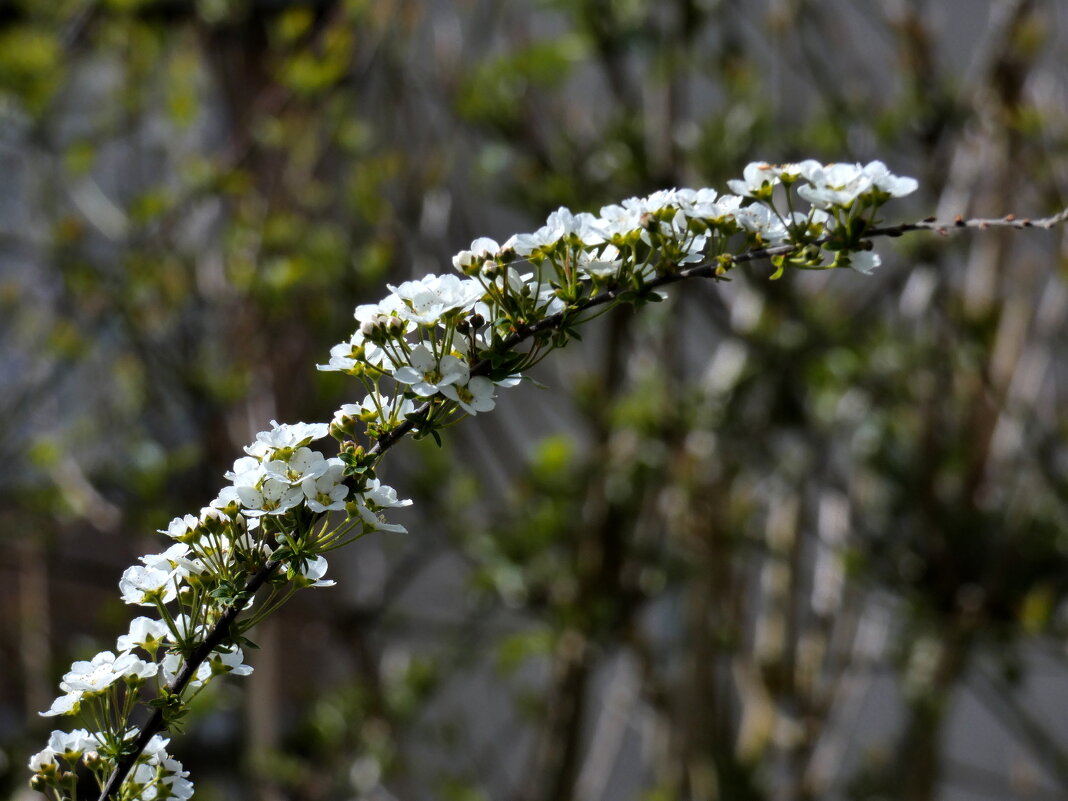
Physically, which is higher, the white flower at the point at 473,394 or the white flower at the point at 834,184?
the white flower at the point at 834,184

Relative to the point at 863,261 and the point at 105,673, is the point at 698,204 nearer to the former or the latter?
the point at 863,261

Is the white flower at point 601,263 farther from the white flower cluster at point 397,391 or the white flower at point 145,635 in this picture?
the white flower at point 145,635

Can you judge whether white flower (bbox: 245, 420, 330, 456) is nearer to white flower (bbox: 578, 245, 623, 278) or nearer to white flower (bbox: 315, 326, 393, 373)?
white flower (bbox: 315, 326, 393, 373)

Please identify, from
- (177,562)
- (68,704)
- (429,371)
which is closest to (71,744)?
(68,704)

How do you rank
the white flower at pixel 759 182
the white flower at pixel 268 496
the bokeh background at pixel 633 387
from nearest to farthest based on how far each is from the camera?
the white flower at pixel 268 496 < the white flower at pixel 759 182 < the bokeh background at pixel 633 387

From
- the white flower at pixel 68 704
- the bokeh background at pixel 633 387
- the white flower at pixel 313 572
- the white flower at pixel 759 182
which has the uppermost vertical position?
the bokeh background at pixel 633 387

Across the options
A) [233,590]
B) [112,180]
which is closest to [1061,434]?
[233,590]

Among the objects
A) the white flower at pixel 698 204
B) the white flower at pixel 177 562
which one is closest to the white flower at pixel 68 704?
the white flower at pixel 177 562

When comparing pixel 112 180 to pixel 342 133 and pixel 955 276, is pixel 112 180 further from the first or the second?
pixel 955 276
